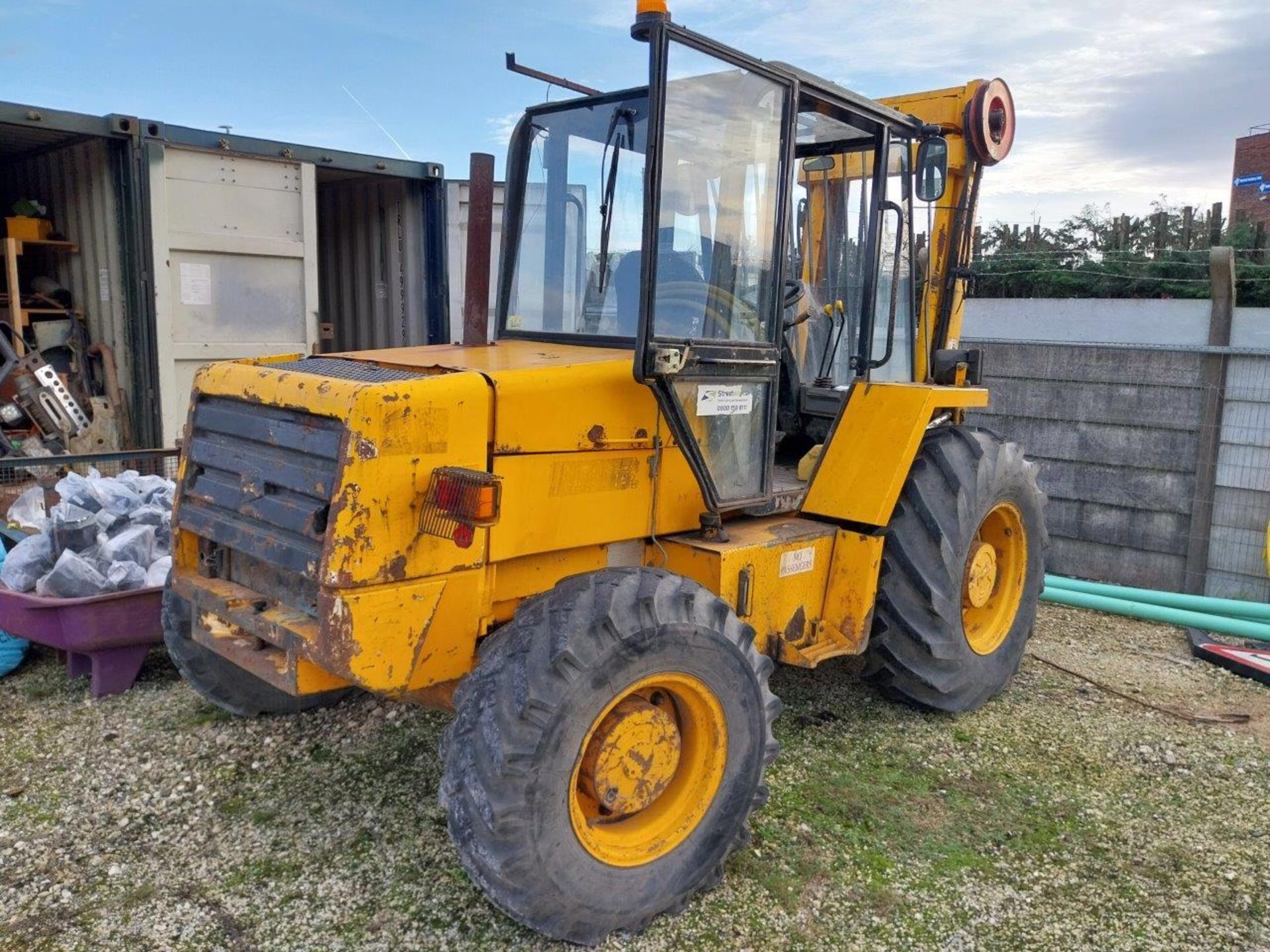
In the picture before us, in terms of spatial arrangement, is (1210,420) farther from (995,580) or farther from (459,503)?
(459,503)

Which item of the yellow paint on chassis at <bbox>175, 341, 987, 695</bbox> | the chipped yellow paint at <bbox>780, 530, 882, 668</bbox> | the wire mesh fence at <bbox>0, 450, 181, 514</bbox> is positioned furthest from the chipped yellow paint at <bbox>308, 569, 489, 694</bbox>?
the wire mesh fence at <bbox>0, 450, 181, 514</bbox>

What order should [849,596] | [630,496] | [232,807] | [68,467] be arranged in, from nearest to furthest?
1. [630,496]
2. [232,807]
3. [849,596]
4. [68,467]

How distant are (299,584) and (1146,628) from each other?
16.5 ft

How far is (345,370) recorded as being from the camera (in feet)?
10.3

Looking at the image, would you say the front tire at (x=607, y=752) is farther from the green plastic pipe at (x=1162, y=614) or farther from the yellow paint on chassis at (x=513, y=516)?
the green plastic pipe at (x=1162, y=614)

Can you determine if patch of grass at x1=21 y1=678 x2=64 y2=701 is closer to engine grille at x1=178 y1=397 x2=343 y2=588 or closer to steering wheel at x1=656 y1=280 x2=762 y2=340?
engine grille at x1=178 y1=397 x2=343 y2=588

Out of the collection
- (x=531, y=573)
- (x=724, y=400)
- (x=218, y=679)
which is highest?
(x=724, y=400)

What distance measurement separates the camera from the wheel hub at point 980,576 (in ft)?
14.5

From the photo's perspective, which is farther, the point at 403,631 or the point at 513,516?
the point at 513,516

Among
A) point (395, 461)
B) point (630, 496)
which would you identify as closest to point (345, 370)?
point (395, 461)

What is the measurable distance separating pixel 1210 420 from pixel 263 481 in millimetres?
6460

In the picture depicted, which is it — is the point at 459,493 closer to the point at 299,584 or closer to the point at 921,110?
the point at 299,584

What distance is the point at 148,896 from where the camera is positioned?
2.97 m

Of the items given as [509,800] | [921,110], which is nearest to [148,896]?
[509,800]
